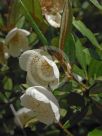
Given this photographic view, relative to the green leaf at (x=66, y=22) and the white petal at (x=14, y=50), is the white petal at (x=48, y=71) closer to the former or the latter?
the green leaf at (x=66, y=22)

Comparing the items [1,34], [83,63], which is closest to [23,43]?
[1,34]

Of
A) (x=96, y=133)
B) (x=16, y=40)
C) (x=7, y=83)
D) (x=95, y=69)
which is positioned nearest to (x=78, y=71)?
(x=95, y=69)

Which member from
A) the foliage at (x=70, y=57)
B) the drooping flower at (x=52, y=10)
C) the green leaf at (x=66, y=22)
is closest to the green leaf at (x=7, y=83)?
the foliage at (x=70, y=57)

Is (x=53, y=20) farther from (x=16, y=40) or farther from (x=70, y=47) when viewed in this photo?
(x=16, y=40)

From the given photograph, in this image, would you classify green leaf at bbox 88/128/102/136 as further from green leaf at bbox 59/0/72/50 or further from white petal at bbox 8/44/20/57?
white petal at bbox 8/44/20/57

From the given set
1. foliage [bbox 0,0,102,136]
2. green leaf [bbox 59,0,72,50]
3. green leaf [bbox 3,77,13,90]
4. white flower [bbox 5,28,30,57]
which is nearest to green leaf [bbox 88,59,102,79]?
foliage [bbox 0,0,102,136]

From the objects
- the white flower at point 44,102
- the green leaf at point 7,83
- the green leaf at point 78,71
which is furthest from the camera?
the green leaf at point 7,83

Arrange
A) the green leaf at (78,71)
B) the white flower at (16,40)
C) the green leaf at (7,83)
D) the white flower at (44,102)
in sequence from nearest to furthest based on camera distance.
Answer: the white flower at (44,102) → the green leaf at (78,71) → the white flower at (16,40) → the green leaf at (7,83)
